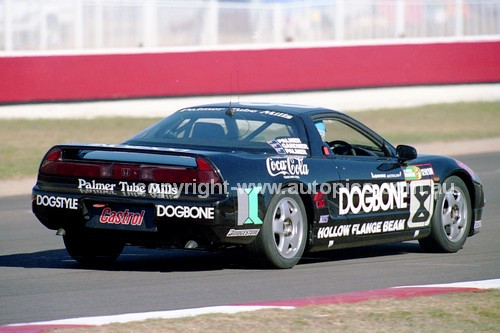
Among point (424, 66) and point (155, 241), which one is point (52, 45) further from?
point (155, 241)

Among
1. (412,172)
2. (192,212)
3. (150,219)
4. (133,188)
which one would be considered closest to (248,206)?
(192,212)

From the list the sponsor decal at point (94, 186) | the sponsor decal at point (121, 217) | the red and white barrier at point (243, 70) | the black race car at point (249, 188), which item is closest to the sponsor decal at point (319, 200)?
the black race car at point (249, 188)

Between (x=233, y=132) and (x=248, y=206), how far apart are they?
3.08 feet

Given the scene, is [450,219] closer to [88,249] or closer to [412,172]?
[412,172]

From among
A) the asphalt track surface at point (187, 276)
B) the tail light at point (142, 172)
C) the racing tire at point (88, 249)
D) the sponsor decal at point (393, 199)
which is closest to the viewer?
the asphalt track surface at point (187, 276)

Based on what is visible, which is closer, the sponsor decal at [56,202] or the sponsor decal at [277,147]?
the sponsor decal at [56,202]

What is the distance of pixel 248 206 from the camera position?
766 cm

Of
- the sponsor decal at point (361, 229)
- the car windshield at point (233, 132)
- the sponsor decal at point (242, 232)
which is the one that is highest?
the car windshield at point (233, 132)

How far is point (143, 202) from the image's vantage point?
7.61m

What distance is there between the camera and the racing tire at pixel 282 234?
7.81 meters

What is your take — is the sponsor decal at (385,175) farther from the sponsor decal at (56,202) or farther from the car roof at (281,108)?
the sponsor decal at (56,202)

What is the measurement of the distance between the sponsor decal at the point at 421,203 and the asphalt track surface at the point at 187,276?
1.03 ft

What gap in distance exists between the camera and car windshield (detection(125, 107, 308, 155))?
829 centimetres

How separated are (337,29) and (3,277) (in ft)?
70.1
